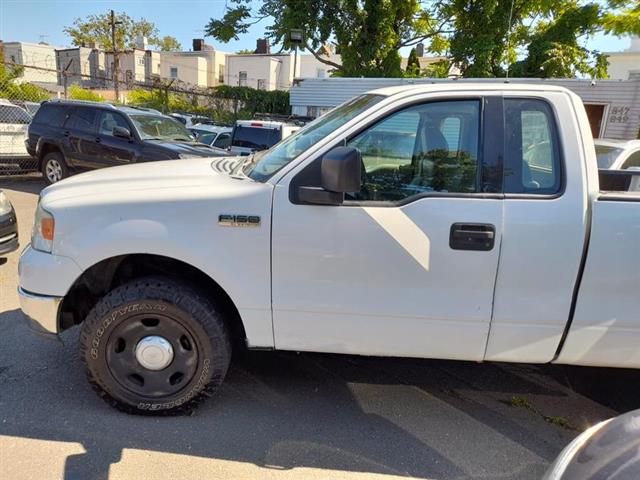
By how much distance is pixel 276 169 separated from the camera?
268 centimetres

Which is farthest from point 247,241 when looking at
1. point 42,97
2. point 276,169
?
point 42,97

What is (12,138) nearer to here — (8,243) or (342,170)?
(8,243)

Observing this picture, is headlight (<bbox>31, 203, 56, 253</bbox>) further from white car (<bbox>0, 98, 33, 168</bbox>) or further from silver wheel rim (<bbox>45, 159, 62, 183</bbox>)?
white car (<bbox>0, 98, 33, 168</bbox>)

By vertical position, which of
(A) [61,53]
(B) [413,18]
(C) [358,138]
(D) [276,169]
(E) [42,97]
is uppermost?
(A) [61,53]

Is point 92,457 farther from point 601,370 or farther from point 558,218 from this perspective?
A: point 601,370

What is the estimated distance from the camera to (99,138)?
29.7 ft

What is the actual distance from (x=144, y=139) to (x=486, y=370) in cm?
725

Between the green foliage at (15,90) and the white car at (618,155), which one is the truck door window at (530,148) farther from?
the green foliage at (15,90)

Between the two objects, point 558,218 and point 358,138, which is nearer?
point 558,218

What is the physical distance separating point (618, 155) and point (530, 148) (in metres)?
4.06

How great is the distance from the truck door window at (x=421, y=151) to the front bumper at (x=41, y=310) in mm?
1859

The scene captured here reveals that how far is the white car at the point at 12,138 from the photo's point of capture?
34.4ft

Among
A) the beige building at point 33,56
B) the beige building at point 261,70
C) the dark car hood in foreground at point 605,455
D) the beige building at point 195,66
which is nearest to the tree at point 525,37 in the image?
the dark car hood in foreground at point 605,455

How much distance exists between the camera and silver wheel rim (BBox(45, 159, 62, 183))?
9.74 meters
